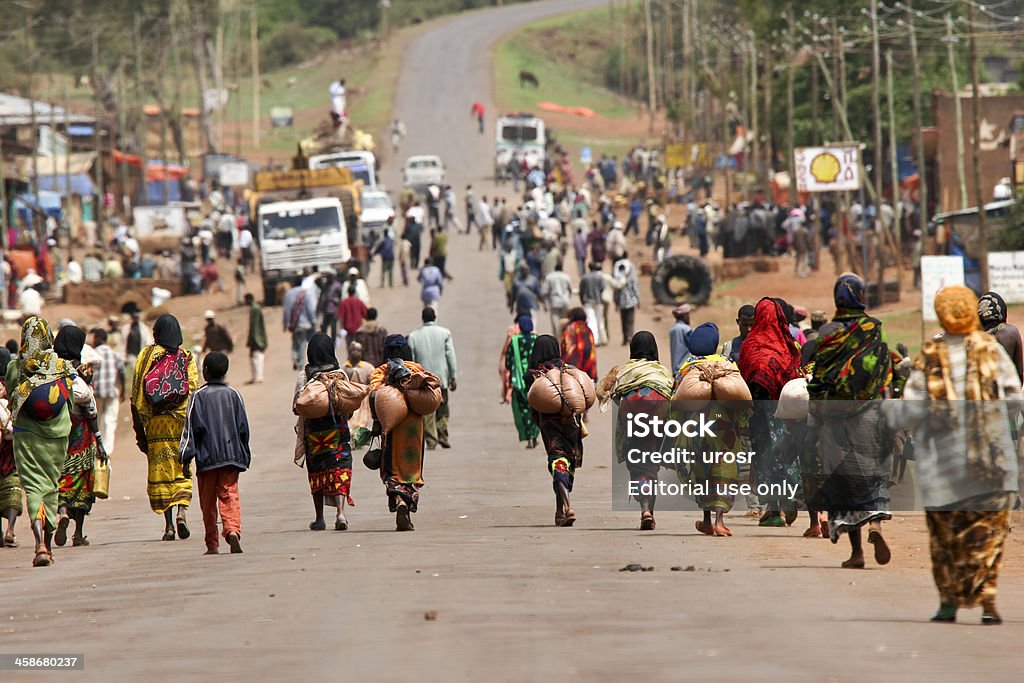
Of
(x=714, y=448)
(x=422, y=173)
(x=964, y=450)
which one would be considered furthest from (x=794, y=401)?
(x=422, y=173)

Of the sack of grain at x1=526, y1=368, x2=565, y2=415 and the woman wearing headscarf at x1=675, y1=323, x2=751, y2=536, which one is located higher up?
the sack of grain at x1=526, y1=368, x2=565, y2=415

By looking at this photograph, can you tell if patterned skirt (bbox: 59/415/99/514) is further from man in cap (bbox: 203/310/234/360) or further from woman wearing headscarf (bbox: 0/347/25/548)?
man in cap (bbox: 203/310/234/360)

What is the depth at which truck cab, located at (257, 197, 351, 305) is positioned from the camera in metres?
40.6

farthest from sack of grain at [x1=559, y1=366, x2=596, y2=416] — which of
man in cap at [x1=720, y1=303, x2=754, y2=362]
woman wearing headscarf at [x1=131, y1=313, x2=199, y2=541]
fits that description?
woman wearing headscarf at [x1=131, y1=313, x2=199, y2=541]

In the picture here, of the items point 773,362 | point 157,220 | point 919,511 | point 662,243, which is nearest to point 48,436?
point 773,362

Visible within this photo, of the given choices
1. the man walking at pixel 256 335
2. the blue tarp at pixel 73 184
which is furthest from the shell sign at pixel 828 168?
the blue tarp at pixel 73 184

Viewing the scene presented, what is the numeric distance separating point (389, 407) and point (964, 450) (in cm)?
540

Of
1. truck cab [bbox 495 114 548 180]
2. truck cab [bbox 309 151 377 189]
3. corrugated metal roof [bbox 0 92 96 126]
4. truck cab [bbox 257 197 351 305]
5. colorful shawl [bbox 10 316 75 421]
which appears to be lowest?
colorful shawl [bbox 10 316 75 421]

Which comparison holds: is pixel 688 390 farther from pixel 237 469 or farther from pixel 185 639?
pixel 185 639

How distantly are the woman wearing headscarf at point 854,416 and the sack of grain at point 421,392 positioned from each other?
133 inches

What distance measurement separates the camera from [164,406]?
13258 millimetres

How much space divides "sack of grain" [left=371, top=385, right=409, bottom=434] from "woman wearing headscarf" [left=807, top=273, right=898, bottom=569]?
139 inches

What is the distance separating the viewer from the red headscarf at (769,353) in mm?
12617

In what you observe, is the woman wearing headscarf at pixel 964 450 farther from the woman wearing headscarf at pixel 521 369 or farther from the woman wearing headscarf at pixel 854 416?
the woman wearing headscarf at pixel 521 369
